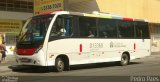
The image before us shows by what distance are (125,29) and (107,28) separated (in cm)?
189

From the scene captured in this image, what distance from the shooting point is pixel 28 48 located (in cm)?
1928

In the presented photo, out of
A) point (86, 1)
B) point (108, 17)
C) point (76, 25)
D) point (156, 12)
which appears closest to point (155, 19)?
point (156, 12)

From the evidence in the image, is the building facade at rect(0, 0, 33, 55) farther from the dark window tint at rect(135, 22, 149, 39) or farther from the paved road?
the dark window tint at rect(135, 22, 149, 39)

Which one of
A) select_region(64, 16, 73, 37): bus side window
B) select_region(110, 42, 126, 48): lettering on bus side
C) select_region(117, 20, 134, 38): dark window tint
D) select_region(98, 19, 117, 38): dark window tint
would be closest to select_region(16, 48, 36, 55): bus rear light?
select_region(64, 16, 73, 37): bus side window

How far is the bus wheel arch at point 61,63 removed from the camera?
774 inches

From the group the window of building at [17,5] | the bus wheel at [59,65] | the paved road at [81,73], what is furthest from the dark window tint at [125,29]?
the window of building at [17,5]

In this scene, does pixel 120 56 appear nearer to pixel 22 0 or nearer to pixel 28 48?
pixel 28 48

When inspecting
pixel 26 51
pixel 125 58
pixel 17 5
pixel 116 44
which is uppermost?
pixel 17 5

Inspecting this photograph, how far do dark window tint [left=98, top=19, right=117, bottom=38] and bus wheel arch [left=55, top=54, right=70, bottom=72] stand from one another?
3042 mm

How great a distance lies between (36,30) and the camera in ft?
64.1

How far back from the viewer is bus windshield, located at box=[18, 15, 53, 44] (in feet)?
62.9

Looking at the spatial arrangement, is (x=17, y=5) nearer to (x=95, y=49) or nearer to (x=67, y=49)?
(x=95, y=49)

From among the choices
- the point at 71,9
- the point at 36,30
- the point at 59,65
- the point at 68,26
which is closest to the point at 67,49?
the point at 59,65

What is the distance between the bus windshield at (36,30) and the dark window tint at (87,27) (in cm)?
217
